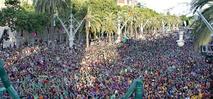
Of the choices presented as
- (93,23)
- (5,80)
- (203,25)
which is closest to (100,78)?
(203,25)

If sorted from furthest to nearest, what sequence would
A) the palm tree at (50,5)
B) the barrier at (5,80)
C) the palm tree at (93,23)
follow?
the palm tree at (93,23) < the palm tree at (50,5) < the barrier at (5,80)

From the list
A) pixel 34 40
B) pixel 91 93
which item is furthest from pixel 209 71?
pixel 34 40

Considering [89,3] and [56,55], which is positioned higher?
[89,3]

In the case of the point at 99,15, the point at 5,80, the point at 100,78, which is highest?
the point at 99,15

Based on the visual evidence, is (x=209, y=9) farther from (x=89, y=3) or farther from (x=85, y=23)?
(x=89, y=3)

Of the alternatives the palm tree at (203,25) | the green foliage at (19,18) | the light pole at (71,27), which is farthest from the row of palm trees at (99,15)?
the palm tree at (203,25)

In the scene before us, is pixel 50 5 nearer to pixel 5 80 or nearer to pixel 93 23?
pixel 93 23

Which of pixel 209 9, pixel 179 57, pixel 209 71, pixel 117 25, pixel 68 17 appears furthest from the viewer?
pixel 117 25

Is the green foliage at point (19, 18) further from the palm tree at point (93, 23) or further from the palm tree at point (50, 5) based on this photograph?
the palm tree at point (93, 23)

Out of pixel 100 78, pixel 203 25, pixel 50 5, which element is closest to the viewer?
pixel 203 25
